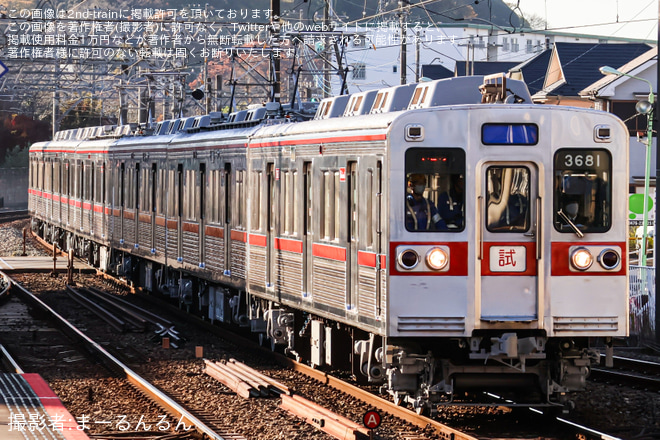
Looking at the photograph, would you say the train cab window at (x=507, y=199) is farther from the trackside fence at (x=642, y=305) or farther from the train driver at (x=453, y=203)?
the trackside fence at (x=642, y=305)

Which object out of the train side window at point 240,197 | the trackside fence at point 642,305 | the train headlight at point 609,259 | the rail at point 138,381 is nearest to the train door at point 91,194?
the rail at point 138,381

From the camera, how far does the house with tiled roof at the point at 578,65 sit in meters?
42.2

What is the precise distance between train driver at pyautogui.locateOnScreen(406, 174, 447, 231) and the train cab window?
0.46 metres

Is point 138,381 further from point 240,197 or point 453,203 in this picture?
point 453,203

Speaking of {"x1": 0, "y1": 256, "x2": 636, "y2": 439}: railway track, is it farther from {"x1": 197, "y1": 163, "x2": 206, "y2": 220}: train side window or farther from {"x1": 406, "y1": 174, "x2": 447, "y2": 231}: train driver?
{"x1": 197, "y1": 163, "x2": 206, "y2": 220}: train side window

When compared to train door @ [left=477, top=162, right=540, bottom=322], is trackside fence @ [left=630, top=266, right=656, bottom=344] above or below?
below

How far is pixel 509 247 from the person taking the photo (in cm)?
957

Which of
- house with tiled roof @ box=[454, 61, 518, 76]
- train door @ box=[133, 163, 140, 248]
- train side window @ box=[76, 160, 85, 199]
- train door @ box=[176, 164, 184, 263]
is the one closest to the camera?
train door @ box=[176, 164, 184, 263]

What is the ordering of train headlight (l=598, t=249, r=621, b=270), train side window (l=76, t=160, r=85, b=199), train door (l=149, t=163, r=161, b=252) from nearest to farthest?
train headlight (l=598, t=249, r=621, b=270) < train door (l=149, t=163, r=161, b=252) < train side window (l=76, t=160, r=85, b=199)

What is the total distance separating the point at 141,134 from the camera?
23.8 meters

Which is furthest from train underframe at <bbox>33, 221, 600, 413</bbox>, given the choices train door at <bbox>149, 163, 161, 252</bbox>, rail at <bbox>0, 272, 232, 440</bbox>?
train door at <bbox>149, 163, 161, 252</bbox>

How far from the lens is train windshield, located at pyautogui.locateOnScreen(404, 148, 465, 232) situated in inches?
375

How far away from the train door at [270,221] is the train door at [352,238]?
2780 mm

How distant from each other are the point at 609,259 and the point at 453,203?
143 cm
